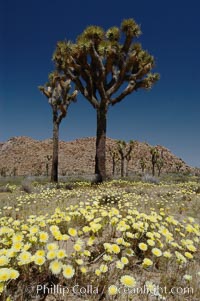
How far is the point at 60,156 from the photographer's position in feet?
241

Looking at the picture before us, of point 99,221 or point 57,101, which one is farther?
point 57,101

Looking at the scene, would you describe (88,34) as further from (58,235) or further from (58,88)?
(58,235)

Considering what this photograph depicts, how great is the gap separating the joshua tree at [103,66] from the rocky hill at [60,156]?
157ft

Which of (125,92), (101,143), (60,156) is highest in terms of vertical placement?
(125,92)

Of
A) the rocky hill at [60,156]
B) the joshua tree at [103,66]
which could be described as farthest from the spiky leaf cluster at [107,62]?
the rocky hill at [60,156]

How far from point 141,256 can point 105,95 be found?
1247cm

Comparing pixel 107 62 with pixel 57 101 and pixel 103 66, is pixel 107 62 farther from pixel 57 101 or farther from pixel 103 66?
pixel 57 101

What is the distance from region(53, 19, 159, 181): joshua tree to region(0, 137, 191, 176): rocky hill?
47.9 meters

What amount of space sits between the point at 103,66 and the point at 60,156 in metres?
59.5

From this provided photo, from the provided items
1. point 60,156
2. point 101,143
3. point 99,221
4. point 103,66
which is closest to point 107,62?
point 103,66

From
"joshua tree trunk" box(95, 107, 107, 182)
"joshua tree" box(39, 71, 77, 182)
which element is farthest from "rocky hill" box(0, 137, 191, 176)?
"joshua tree trunk" box(95, 107, 107, 182)

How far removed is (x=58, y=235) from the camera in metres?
A: 2.85

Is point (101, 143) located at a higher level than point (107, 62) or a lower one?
lower

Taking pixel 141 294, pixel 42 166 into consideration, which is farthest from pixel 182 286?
pixel 42 166
